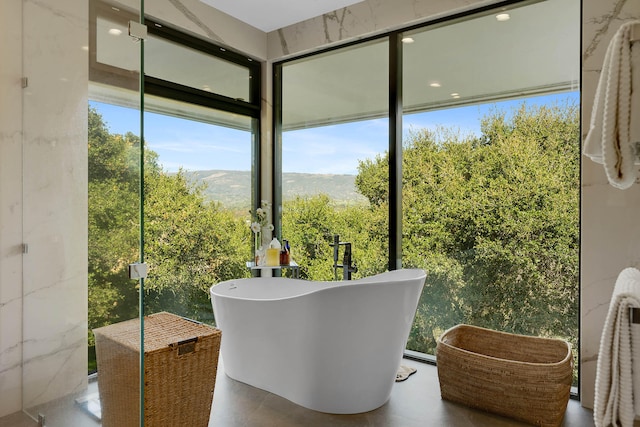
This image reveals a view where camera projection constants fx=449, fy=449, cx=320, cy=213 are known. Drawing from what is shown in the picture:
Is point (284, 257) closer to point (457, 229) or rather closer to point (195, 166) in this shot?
point (195, 166)

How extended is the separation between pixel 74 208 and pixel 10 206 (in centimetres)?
41

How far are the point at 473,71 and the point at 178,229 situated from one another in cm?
235

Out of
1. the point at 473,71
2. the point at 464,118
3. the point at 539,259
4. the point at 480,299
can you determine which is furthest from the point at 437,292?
the point at 473,71

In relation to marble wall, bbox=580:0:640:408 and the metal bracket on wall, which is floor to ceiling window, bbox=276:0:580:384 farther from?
the metal bracket on wall

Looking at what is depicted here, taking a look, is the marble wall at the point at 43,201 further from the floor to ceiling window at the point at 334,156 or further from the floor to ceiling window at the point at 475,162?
the floor to ceiling window at the point at 475,162

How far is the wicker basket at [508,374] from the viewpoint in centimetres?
227

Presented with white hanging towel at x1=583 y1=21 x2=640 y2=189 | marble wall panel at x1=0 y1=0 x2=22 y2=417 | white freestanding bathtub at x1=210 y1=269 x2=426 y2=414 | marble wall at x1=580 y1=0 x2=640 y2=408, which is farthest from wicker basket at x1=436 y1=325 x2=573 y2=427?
marble wall panel at x1=0 y1=0 x2=22 y2=417

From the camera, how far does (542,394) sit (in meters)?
2.27

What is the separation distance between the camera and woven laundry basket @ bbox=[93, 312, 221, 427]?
163 centimetres

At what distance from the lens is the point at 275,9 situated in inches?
136

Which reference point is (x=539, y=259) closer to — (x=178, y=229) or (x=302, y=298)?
(x=302, y=298)

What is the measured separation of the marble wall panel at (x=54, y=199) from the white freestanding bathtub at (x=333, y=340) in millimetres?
1075

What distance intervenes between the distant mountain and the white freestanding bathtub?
121 cm

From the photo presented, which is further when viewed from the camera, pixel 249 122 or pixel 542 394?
pixel 249 122
